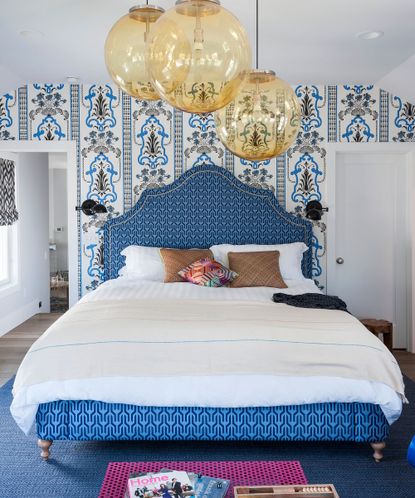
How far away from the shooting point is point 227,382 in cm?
280

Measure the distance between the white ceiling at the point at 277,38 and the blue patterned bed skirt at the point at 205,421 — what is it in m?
2.32

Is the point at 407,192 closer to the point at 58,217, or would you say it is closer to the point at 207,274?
the point at 207,274

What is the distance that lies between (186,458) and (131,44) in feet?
6.87

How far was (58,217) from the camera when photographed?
1059cm

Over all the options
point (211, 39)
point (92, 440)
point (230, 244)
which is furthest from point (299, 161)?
point (211, 39)

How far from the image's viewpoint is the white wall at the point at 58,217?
10.5 metres

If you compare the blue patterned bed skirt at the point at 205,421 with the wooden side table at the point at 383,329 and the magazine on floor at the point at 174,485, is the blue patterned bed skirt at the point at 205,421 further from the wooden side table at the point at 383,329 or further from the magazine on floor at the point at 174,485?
the wooden side table at the point at 383,329

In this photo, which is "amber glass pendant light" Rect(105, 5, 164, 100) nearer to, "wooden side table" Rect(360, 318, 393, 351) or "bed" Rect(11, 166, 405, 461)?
"bed" Rect(11, 166, 405, 461)

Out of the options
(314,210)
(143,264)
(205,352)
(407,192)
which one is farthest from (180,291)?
(407,192)

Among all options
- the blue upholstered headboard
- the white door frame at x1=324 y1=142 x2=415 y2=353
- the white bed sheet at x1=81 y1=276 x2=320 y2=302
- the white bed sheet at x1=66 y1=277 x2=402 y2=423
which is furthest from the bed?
the white door frame at x1=324 y1=142 x2=415 y2=353

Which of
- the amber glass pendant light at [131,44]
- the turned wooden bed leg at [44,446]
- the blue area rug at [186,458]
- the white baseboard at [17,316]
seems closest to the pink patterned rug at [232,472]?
the blue area rug at [186,458]

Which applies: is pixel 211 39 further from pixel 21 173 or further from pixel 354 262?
pixel 21 173

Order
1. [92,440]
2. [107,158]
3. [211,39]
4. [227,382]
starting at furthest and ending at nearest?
1. [107,158]
2. [92,440]
3. [227,382]
4. [211,39]

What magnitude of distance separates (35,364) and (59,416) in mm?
304
